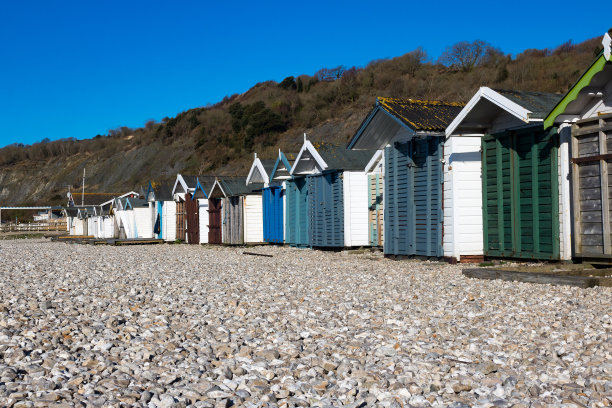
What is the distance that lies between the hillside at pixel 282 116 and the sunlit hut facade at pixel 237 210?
27797mm

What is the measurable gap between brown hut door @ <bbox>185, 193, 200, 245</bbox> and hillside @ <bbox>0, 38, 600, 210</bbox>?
27012mm

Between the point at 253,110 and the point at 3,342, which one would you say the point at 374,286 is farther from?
the point at 253,110

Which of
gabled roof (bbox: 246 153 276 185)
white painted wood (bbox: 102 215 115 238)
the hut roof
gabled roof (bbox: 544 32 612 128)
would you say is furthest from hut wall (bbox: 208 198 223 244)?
gabled roof (bbox: 544 32 612 128)

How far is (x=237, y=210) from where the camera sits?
26.1 meters

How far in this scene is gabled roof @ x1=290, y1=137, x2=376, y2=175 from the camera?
18.4 m

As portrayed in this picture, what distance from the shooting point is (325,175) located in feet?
63.2

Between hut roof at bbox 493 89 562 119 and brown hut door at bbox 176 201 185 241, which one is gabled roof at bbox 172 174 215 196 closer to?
brown hut door at bbox 176 201 185 241

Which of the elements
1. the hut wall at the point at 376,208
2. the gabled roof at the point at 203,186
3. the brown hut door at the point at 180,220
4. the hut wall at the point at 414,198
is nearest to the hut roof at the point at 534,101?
the hut wall at the point at 414,198

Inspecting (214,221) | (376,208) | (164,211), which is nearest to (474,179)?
(376,208)

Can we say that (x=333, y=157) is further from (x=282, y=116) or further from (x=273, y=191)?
(x=282, y=116)

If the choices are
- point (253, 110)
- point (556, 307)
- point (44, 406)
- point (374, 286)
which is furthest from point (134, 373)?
point (253, 110)

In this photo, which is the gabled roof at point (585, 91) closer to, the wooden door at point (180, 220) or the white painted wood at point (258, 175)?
the white painted wood at point (258, 175)

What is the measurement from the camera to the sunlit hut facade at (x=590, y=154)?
380 inches

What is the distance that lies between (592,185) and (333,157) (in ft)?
31.5
